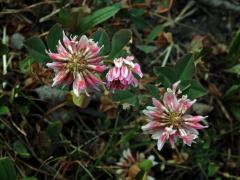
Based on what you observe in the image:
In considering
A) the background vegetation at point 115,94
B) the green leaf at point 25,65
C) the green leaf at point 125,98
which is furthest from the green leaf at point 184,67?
the green leaf at point 25,65

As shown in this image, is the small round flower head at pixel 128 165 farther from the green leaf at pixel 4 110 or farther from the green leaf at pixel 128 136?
the green leaf at pixel 4 110

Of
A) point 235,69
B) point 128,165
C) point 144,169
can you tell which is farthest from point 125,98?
point 235,69

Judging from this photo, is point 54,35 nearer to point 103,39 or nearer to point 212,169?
point 103,39

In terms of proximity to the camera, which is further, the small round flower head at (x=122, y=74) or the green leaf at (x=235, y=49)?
the green leaf at (x=235, y=49)

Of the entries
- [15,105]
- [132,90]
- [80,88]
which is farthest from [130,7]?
[80,88]

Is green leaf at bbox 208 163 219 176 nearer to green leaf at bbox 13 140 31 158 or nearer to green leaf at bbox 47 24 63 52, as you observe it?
green leaf at bbox 13 140 31 158

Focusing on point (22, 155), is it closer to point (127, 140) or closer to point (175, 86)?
point (127, 140)
